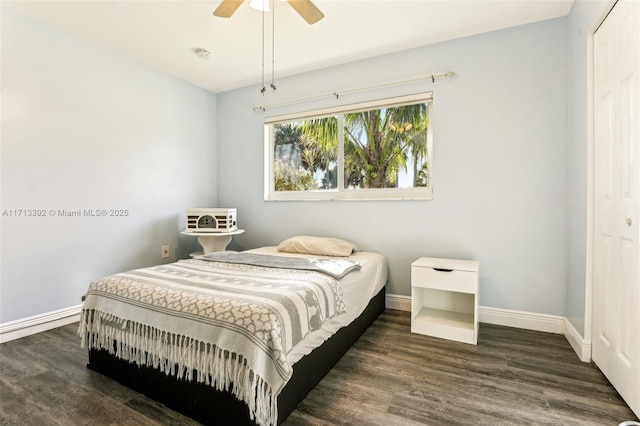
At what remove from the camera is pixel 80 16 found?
2303 mm

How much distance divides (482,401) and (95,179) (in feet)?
10.6

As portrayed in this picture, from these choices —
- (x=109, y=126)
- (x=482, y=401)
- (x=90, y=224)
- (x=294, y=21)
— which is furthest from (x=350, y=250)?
(x=109, y=126)

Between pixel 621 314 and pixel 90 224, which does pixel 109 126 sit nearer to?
pixel 90 224

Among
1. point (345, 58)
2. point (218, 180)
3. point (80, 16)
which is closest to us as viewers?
point (80, 16)

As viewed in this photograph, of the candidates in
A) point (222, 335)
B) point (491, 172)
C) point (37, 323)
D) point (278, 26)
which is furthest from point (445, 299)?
point (37, 323)

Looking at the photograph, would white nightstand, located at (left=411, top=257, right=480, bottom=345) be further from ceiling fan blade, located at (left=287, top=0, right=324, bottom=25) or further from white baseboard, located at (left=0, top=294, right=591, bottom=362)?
ceiling fan blade, located at (left=287, top=0, right=324, bottom=25)

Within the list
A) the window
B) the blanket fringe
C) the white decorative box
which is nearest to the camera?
the blanket fringe

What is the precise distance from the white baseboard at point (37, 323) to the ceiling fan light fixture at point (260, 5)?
278 centimetres

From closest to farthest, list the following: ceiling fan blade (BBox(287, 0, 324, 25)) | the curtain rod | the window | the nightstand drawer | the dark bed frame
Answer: the dark bed frame
ceiling fan blade (BBox(287, 0, 324, 25))
the nightstand drawer
the curtain rod
the window

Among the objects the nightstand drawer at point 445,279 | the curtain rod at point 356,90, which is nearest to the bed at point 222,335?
the nightstand drawer at point 445,279

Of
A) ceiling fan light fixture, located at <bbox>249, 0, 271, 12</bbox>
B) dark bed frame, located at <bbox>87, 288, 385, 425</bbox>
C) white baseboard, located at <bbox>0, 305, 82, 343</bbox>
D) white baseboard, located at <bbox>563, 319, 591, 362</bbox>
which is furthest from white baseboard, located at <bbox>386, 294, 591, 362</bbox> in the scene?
white baseboard, located at <bbox>0, 305, 82, 343</bbox>

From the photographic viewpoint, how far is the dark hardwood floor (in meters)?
1.38

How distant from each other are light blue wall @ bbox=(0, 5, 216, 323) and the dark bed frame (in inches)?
43.9

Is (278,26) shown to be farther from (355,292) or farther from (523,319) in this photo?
(523,319)
